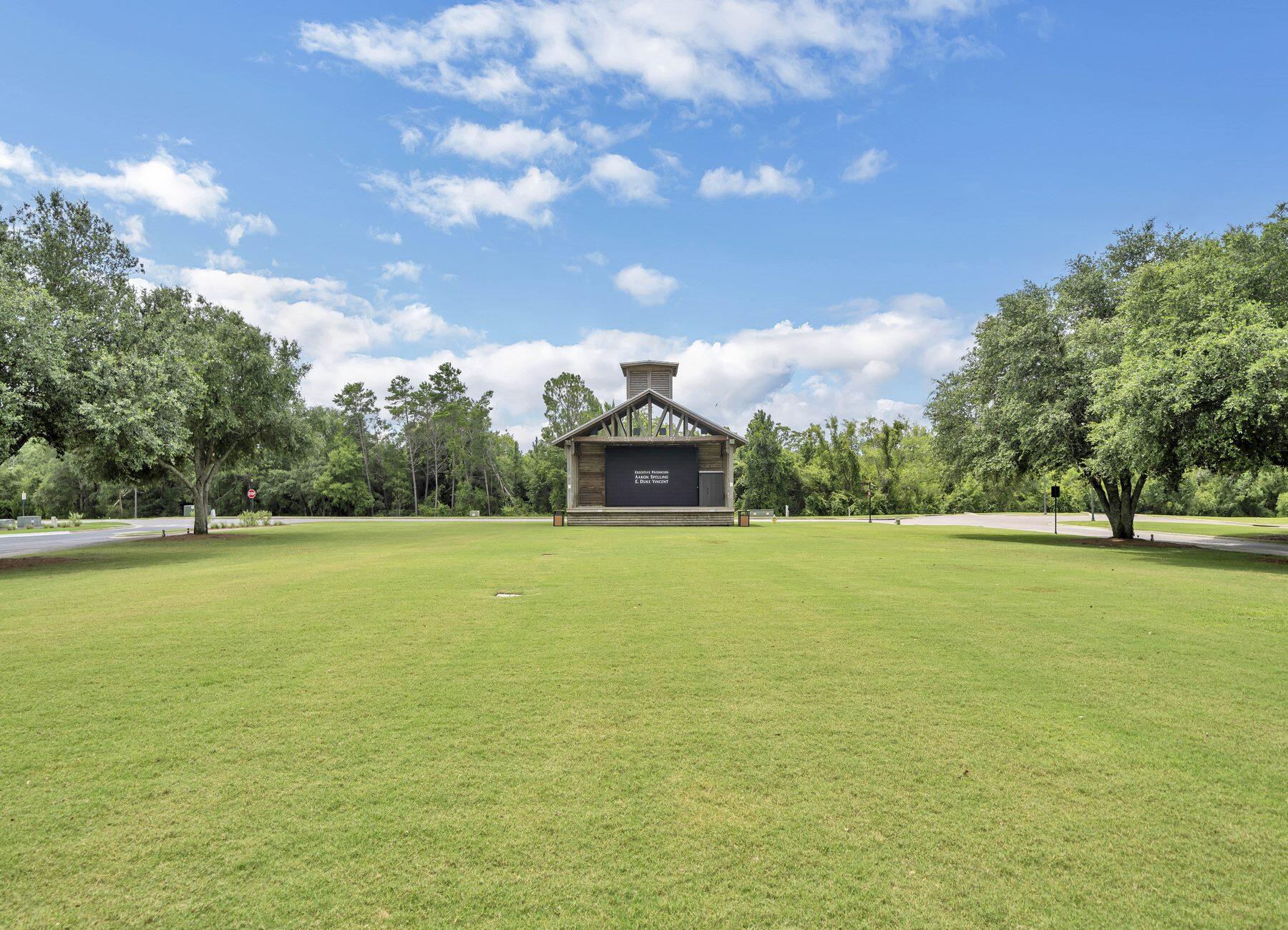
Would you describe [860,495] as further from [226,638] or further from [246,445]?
[226,638]

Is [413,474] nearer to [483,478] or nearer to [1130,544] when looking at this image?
[483,478]

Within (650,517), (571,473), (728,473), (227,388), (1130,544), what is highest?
(227,388)

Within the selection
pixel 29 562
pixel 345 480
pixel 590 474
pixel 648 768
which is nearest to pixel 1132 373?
pixel 648 768

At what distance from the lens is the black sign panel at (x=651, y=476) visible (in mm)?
42719

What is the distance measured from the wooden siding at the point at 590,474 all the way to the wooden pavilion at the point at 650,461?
0.05 meters

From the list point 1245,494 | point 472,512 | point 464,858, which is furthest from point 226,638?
point 1245,494

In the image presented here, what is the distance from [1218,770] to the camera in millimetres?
4457

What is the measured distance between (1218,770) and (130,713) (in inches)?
328

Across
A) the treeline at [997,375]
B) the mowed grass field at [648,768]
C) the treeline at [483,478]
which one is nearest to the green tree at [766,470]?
the treeline at [483,478]

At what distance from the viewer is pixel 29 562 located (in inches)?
789

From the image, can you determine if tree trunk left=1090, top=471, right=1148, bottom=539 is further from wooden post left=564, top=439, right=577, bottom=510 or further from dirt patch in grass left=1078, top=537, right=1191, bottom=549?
wooden post left=564, top=439, right=577, bottom=510

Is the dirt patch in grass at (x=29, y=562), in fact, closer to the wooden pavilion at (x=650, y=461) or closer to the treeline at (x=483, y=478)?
the wooden pavilion at (x=650, y=461)

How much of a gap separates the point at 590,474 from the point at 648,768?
38.9 metres

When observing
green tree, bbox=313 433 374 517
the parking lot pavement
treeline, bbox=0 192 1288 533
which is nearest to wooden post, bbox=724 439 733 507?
treeline, bbox=0 192 1288 533
